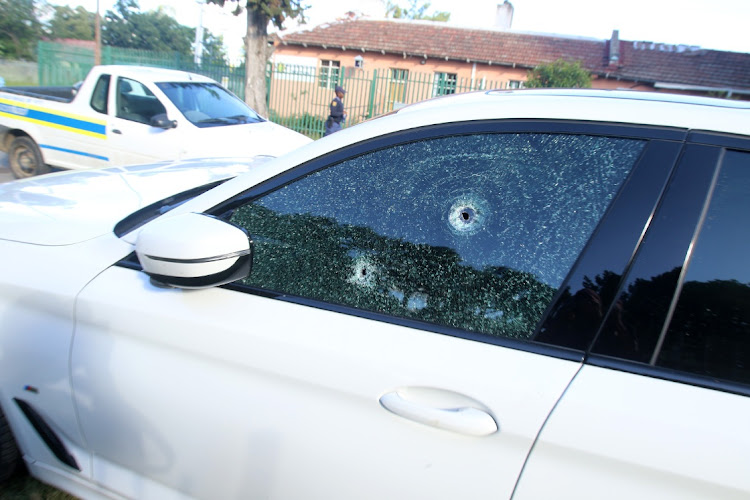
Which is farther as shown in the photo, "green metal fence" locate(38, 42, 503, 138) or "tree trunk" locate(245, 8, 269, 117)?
"green metal fence" locate(38, 42, 503, 138)

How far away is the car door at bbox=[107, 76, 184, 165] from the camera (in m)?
6.71

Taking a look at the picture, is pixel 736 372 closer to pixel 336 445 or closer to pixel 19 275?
pixel 336 445

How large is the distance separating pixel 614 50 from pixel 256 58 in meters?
16.3

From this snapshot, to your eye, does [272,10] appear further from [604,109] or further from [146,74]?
[604,109]

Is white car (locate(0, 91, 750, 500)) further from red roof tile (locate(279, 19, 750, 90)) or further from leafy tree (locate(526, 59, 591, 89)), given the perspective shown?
red roof tile (locate(279, 19, 750, 90))

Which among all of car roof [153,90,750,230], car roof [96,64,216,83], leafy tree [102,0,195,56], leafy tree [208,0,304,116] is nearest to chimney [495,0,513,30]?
leafy tree [208,0,304,116]

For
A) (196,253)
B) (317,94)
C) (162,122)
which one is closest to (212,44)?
(317,94)

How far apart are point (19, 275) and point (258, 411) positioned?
3.02 feet

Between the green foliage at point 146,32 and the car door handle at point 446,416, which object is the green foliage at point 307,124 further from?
the green foliage at point 146,32

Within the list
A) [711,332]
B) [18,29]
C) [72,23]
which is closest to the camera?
[711,332]

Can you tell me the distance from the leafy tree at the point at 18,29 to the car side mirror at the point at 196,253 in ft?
149

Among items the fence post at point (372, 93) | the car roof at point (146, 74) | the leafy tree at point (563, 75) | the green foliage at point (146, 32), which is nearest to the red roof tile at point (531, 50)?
the leafy tree at point (563, 75)

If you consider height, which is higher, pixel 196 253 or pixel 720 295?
pixel 720 295

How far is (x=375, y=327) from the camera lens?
1.35 meters
